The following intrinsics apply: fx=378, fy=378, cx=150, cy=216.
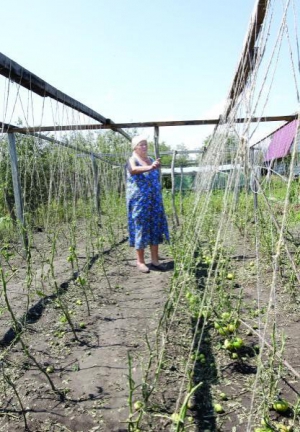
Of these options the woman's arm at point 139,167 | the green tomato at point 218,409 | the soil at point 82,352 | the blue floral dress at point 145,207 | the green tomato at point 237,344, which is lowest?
the soil at point 82,352

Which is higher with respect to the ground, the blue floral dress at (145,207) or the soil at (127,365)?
the blue floral dress at (145,207)

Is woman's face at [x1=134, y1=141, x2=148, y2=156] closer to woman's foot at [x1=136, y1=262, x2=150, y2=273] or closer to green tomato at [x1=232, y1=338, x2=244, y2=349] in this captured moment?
woman's foot at [x1=136, y1=262, x2=150, y2=273]

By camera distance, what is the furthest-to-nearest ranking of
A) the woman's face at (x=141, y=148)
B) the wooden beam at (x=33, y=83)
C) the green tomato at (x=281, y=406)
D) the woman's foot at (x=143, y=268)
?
1. the woman's foot at (x=143, y=268)
2. the woman's face at (x=141, y=148)
3. the wooden beam at (x=33, y=83)
4. the green tomato at (x=281, y=406)

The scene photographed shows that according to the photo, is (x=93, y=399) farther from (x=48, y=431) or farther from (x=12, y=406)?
(x=12, y=406)

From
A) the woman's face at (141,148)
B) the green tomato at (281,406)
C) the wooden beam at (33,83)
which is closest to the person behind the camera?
the green tomato at (281,406)

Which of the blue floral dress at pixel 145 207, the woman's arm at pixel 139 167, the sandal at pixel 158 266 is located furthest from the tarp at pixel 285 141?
the sandal at pixel 158 266

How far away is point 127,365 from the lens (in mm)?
1990

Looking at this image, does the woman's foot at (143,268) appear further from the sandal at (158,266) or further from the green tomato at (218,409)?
the green tomato at (218,409)

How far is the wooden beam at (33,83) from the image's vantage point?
2.19 meters

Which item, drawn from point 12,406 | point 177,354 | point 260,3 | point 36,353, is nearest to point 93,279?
point 36,353

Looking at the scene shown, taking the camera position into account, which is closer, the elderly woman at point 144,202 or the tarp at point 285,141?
the elderly woman at point 144,202

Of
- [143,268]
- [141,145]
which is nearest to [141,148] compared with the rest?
[141,145]

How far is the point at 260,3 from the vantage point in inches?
75.4

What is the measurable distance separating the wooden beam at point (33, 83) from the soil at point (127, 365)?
3.89 ft
